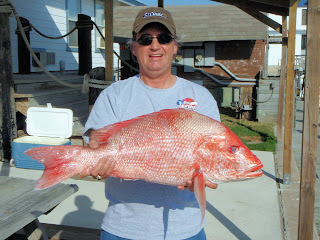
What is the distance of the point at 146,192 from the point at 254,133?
303 inches

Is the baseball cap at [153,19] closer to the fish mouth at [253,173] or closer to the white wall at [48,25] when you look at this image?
the fish mouth at [253,173]

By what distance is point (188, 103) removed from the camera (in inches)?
75.7

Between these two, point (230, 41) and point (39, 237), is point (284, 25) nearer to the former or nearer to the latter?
point (230, 41)

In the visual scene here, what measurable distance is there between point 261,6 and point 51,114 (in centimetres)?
406

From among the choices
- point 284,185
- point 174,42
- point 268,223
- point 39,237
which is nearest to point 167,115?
point 174,42

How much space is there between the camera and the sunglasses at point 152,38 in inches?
78.7

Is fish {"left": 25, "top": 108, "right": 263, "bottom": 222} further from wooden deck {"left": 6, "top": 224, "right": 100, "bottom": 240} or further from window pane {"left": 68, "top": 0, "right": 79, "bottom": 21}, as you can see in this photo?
window pane {"left": 68, "top": 0, "right": 79, "bottom": 21}

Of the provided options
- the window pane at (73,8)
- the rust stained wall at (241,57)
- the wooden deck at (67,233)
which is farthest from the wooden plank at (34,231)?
the rust stained wall at (241,57)

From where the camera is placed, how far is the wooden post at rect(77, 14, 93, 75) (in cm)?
793

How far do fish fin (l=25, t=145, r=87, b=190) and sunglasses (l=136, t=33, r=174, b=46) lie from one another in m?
0.69

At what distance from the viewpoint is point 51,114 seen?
4.86 metres

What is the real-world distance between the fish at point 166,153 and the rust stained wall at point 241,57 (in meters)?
10.3

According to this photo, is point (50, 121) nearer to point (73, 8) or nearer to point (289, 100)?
point (289, 100)

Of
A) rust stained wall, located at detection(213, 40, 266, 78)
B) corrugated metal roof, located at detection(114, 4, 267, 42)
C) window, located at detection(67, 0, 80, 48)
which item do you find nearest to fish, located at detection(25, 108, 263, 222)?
corrugated metal roof, located at detection(114, 4, 267, 42)
